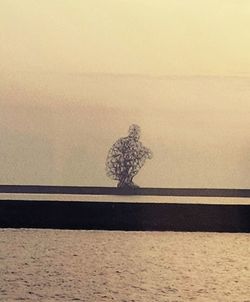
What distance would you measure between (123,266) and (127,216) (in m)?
0.18

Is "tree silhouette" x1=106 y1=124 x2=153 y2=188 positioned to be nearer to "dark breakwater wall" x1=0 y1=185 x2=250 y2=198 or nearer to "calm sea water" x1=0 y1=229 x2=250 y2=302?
"dark breakwater wall" x1=0 y1=185 x2=250 y2=198

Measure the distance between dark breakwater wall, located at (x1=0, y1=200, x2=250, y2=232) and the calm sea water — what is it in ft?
0.08

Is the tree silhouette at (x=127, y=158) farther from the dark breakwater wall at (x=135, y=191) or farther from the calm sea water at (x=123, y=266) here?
the calm sea water at (x=123, y=266)

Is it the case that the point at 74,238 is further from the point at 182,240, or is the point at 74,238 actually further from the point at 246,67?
the point at 246,67

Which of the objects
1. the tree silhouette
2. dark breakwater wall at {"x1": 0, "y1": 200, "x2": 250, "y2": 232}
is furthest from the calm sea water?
the tree silhouette

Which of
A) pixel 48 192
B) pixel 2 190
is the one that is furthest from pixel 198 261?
pixel 2 190

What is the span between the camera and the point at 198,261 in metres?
1.83

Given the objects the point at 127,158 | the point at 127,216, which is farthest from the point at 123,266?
the point at 127,158

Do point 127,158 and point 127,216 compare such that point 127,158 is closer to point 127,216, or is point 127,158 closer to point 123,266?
point 127,216

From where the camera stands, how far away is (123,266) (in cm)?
179

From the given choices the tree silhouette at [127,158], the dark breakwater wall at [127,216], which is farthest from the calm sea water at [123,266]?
the tree silhouette at [127,158]

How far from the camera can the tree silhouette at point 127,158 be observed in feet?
6.26

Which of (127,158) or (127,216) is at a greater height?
(127,158)

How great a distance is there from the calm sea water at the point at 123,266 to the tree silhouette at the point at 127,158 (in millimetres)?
170
